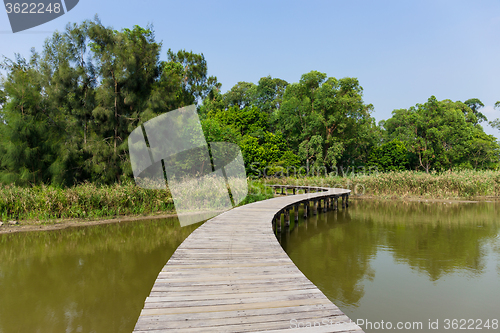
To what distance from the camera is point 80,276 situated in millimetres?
5461

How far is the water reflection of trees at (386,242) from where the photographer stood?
18.2 ft

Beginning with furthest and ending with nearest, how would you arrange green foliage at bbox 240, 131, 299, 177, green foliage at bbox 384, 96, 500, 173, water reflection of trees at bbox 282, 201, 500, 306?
green foliage at bbox 384, 96, 500, 173
green foliage at bbox 240, 131, 299, 177
water reflection of trees at bbox 282, 201, 500, 306

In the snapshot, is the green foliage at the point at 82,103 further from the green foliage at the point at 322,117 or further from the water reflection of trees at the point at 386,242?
the green foliage at the point at 322,117

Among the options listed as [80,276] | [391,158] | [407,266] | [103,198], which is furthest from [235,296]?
[391,158]

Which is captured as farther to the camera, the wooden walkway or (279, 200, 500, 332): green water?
(279, 200, 500, 332): green water

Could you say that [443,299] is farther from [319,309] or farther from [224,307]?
[224,307]

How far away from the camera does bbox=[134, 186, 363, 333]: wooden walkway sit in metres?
2.46

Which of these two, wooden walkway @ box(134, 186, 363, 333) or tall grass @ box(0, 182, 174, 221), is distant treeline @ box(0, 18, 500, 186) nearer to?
tall grass @ box(0, 182, 174, 221)

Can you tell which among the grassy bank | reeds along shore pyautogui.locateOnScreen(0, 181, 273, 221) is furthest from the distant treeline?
the grassy bank

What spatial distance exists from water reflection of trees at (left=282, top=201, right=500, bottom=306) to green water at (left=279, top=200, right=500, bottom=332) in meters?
0.02

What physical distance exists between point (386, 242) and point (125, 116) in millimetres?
13067

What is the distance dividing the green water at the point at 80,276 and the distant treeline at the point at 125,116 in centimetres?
557

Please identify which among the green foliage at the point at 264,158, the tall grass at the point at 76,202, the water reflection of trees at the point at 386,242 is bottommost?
the water reflection of trees at the point at 386,242

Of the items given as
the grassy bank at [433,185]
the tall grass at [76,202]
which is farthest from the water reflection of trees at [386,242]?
the tall grass at [76,202]
